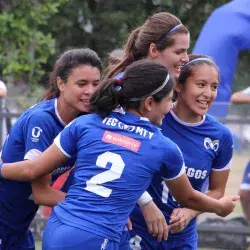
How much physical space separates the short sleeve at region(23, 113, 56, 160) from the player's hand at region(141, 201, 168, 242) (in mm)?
661

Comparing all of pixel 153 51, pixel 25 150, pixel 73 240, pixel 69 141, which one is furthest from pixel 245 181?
pixel 73 240

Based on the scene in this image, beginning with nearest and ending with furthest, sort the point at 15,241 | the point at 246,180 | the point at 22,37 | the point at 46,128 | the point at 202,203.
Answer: the point at 202,203 → the point at 46,128 → the point at 15,241 → the point at 246,180 → the point at 22,37

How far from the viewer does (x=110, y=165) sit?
423 centimetres

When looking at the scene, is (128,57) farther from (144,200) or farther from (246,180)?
(246,180)

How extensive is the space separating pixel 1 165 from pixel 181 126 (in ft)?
3.28

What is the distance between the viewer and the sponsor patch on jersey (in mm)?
4254

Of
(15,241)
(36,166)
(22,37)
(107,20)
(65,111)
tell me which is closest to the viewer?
(36,166)

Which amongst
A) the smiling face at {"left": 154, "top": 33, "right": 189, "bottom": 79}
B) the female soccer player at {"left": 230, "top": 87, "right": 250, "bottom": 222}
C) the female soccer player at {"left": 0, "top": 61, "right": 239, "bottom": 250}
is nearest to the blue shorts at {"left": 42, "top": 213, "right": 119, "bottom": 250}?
the female soccer player at {"left": 0, "top": 61, "right": 239, "bottom": 250}

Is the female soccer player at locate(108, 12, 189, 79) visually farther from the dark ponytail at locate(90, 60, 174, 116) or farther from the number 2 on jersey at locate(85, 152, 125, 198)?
the number 2 on jersey at locate(85, 152, 125, 198)

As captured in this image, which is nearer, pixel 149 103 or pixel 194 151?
pixel 149 103

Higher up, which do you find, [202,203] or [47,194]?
[202,203]

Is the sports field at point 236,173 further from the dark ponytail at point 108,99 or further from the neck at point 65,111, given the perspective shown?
the dark ponytail at point 108,99

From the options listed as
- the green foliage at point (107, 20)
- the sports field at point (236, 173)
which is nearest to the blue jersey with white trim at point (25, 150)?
the sports field at point (236, 173)

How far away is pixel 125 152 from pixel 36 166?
0.52 metres
